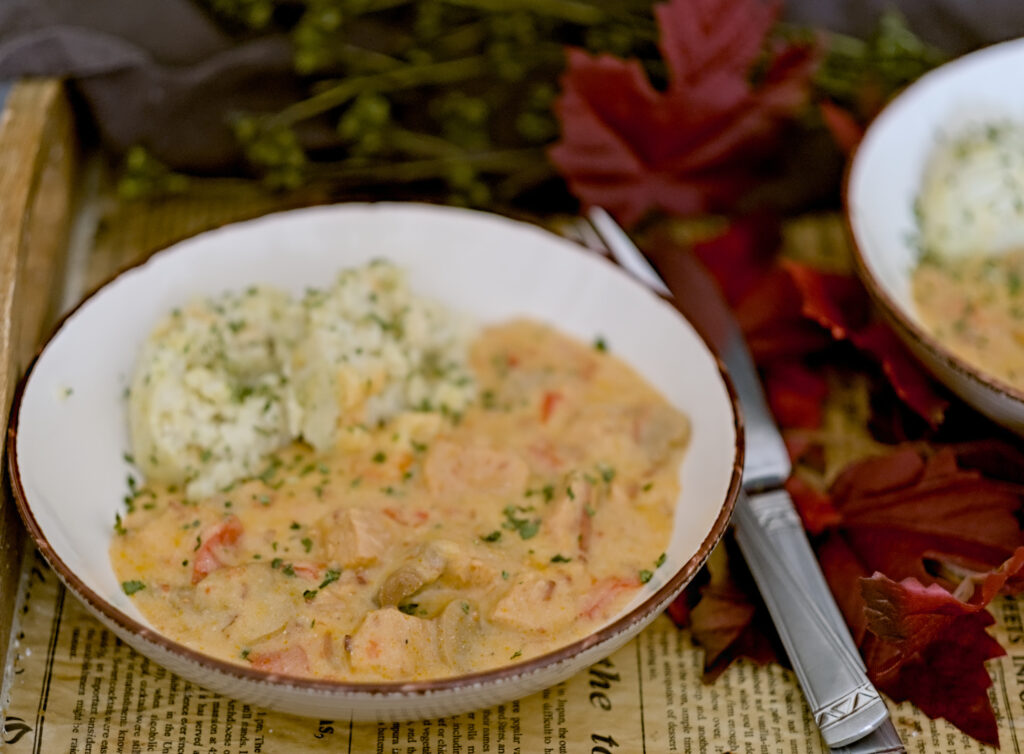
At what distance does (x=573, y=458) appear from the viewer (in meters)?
2.20

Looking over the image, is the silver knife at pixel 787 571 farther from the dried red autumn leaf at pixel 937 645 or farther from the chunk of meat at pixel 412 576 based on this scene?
the chunk of meat at pixel 412 576

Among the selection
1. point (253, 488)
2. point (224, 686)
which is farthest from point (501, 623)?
point (253, 488)

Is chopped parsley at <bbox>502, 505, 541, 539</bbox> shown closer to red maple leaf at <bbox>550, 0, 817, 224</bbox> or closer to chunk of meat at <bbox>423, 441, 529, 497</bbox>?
chunk of meat at <bbox>423, 441, 529, 497</bbox>

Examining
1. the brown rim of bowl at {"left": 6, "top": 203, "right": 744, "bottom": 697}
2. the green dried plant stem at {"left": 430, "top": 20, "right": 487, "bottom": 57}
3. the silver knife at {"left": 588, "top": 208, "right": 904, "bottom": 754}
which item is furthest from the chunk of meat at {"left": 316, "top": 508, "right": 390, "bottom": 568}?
the green dried plant stem at {"left": 430, "top": 20, "right": 487, "bottom": 57}

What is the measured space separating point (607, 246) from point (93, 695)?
150 cm

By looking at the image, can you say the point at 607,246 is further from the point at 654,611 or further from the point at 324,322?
the point at 654,611

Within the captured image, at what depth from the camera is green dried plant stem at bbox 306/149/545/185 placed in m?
2.99

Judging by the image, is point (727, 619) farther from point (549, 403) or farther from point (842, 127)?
point (842, 127)

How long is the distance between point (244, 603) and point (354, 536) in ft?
0.71

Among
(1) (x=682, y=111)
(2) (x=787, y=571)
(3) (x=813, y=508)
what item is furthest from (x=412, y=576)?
(1) (x=682, y=111)

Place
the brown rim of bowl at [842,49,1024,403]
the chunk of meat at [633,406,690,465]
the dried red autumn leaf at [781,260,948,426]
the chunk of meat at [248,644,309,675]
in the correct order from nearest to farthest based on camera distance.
→ 1. the chunk of meat at [248,644,309,675]
2. the brown rim of bowl at [842,49,1024,403]
3. the chunk of meat at [633,406,690,465]
4. the dried red autumn leaf at [781,260,948,426]

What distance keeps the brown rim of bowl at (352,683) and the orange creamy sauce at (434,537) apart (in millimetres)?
125

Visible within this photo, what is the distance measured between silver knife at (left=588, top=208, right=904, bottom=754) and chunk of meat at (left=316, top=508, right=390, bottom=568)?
69 cm

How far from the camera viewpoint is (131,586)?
6.16 ft
